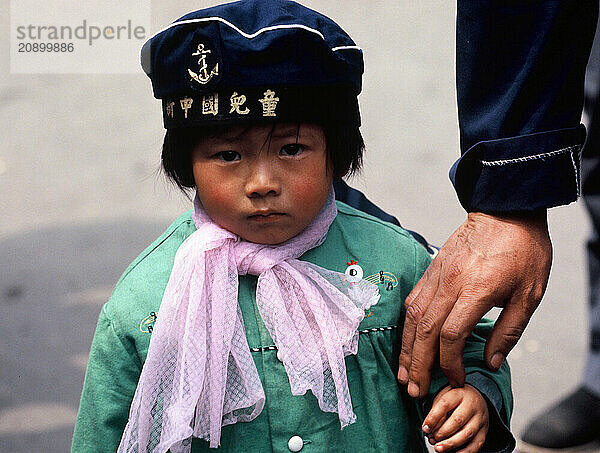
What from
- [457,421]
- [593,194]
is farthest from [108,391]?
[593,194]

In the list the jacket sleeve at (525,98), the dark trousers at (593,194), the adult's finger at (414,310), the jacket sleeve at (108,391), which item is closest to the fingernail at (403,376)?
the adult's finger at (414,310)

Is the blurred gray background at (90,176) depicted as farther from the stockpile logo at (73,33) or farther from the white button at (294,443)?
the white button at (294,443)

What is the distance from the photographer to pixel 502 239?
1085mm

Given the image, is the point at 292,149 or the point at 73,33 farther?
the point at 73,33

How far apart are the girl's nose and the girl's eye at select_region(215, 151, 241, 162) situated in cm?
3

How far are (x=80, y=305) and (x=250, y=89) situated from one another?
1169 millimetres

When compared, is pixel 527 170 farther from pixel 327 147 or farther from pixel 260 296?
pixel 260 296

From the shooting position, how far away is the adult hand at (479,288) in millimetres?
1069

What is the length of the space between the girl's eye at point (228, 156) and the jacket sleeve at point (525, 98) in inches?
11.7

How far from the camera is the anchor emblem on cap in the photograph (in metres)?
1.10

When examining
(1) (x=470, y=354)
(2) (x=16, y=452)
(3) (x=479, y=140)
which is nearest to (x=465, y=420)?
(1) (x=470, y=354)

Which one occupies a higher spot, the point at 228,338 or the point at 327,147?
the point at 327,147

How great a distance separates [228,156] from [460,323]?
38 cm

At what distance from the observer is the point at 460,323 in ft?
3.52
